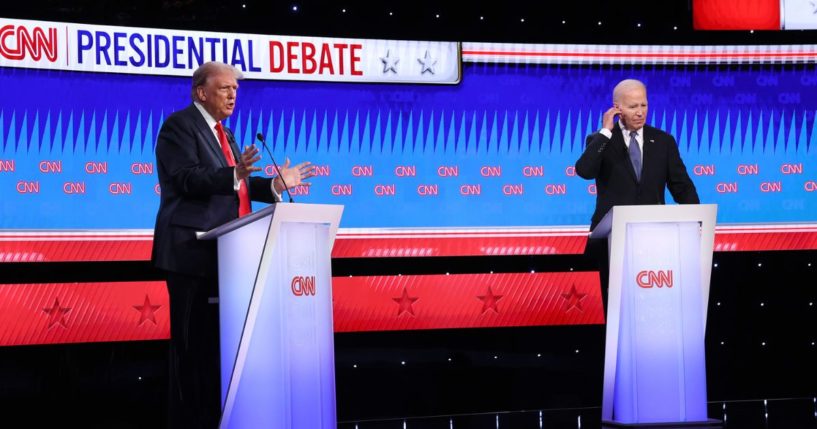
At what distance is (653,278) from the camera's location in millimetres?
3857

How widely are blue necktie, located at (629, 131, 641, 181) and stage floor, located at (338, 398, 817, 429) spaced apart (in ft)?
4.20

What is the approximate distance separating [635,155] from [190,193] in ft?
6.24

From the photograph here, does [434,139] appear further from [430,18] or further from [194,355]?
[194,355]

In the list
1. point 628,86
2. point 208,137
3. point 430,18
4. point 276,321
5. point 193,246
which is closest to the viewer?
point 276,321

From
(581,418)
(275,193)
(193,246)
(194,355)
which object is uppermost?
(275,193)

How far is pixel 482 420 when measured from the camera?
17.9 feet

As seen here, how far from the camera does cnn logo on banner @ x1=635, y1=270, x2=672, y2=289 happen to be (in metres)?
3.85

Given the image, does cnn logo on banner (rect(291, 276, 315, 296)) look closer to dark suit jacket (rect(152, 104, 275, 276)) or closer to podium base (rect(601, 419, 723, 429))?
dark suit jacket (rect(152, 104, 275, 276))

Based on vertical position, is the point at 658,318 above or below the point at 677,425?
above

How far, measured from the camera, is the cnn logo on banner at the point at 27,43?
505 cm

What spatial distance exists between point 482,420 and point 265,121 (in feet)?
6.14

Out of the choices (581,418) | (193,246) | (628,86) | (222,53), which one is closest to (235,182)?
(193,246)

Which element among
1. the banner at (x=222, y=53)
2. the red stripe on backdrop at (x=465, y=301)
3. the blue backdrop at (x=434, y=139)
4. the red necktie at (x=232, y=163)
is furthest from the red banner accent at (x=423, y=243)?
the red necktie at (x=232, y=163)

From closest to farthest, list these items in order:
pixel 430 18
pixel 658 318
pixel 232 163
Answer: pixel 232 163 < pixel 658 318 < pixel 430 18
